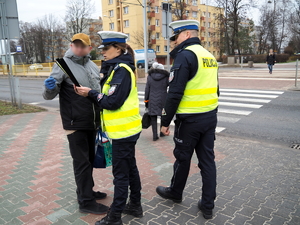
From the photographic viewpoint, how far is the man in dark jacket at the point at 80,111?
3.03 metres

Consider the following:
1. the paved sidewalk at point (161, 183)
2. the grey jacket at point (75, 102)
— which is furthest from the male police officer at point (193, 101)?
the grey jacket at point (75, 102)

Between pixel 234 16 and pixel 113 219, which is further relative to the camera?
pixel 234 16

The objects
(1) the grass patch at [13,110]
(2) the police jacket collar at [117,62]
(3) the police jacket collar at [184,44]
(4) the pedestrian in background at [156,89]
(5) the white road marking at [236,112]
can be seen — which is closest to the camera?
(2) the police jacket collar at [117,62]

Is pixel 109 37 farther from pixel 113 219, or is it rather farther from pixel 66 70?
pixel 113 219

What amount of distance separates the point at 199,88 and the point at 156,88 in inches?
136

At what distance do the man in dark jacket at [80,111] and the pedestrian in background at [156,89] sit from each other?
10.4ft

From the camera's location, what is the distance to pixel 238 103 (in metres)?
11.0

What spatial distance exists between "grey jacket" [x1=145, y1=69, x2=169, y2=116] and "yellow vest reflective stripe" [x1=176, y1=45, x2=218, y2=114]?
333cm

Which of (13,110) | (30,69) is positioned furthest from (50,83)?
(30,69)

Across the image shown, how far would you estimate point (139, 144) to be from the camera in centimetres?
612

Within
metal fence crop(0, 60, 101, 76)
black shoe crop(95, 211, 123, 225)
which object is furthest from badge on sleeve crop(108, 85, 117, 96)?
metal fence crop(0, 60, 101, 76)

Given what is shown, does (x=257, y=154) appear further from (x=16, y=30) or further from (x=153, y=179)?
(x=16, y=30)

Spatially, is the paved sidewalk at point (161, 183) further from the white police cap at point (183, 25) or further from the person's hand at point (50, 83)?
the white police cap at point (183, 25)

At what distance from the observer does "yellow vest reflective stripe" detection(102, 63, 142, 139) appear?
2.75 m
